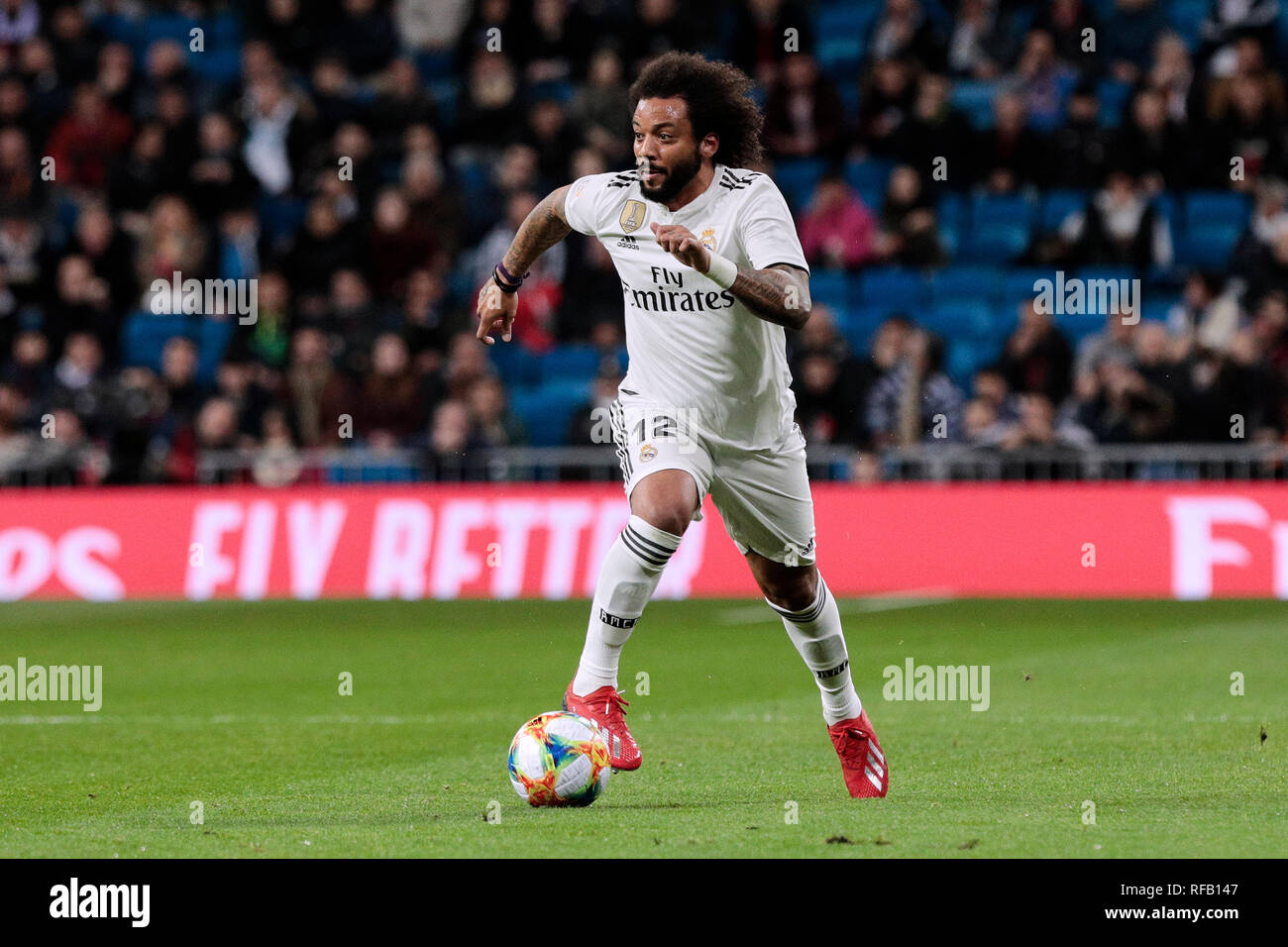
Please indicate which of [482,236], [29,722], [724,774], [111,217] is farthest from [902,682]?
[111,217]

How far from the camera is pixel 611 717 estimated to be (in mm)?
7477

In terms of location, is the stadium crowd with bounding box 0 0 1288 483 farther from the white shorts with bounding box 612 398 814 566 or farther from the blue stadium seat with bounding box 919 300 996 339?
the white shorts with bounding box 612 398 814 566

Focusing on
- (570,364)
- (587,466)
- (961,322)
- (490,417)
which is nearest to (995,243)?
(961,322)

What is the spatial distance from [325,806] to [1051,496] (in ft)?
32.1

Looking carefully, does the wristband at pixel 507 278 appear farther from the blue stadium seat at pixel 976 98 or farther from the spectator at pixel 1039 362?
the blue stadium seat at pixel 976 98

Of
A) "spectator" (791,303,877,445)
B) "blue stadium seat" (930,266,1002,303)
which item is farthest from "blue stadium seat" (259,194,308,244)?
"spectator" (791,303,877,445)

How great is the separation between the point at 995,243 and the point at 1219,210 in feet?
6.81

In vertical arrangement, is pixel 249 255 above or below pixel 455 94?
below

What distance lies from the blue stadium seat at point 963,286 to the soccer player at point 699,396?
450 inches

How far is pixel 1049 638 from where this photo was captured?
1377cm

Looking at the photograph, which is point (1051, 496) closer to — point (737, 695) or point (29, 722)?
point (737, 695)

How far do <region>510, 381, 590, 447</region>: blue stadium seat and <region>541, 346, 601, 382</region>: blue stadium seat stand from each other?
145 millimetres

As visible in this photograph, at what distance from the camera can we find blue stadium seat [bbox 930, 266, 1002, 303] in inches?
757

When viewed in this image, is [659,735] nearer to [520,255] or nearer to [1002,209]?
[520,255]
